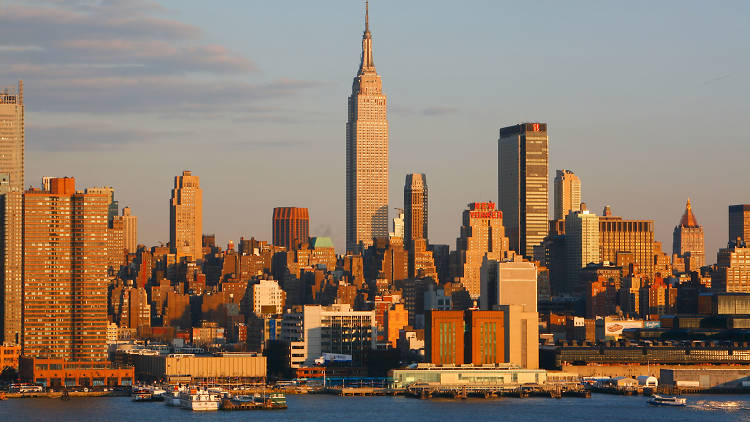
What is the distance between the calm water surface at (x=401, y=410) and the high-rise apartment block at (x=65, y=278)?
27980 mm

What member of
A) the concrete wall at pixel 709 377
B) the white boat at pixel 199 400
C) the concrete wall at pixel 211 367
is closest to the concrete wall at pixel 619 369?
the concrete wall at pixel 709 377

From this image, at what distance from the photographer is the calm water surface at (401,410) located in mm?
143250

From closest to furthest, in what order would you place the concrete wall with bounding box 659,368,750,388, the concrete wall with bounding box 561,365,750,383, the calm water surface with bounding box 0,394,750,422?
the calm water surface with bounding box 0,394,750,422, the concrete wall with bounding box 659,368,750,388, the concrete wall with bounding box 561,365,750,383

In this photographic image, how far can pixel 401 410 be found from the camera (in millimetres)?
150875

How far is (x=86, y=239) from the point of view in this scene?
197 metres

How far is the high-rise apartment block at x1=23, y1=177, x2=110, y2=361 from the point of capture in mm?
195500

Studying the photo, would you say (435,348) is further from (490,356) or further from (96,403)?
(96,403)

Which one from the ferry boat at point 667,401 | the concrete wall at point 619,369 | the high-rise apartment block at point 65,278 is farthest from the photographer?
the high-rise apartment block at point 65,278

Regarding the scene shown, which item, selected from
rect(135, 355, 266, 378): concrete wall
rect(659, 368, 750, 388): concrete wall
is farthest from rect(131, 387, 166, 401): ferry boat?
rect(659, 368, 750, 388): concrete wall

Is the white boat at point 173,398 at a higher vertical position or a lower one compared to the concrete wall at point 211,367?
lower

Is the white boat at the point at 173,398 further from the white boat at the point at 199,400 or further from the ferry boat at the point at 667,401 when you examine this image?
the ferry boat at the point at 667,401

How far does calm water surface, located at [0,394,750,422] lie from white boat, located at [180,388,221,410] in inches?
72.1

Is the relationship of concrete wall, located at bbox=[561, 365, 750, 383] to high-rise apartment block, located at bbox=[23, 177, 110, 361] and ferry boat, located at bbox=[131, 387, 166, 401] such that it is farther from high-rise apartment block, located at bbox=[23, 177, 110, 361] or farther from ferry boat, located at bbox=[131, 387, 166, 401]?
high-rise apartment block, located at bbox=[23, 177, 110, 361]

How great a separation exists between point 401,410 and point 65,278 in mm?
60182
